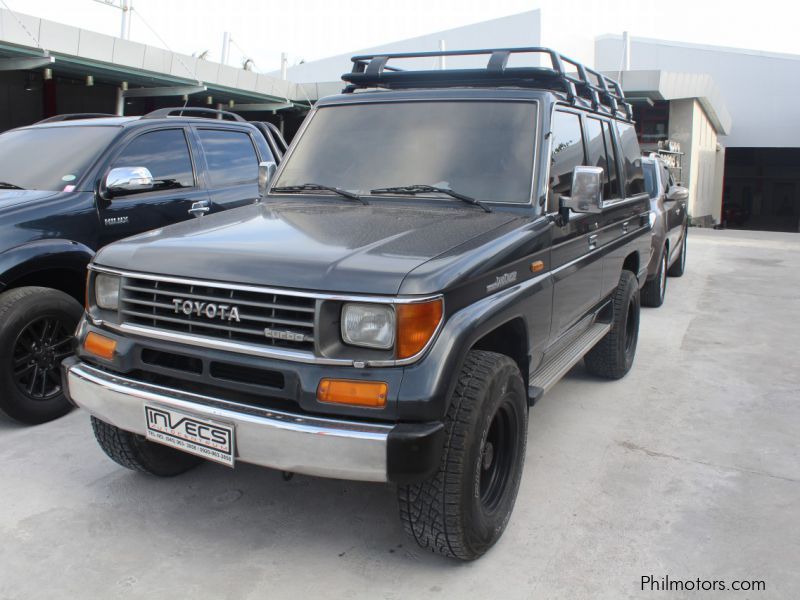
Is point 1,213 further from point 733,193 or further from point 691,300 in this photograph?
point 733,193

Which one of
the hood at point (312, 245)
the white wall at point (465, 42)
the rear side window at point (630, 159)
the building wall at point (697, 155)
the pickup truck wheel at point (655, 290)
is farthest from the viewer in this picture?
the white wall at point (465, 42)

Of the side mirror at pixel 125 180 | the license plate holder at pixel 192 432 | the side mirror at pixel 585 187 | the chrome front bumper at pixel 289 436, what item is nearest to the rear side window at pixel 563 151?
the side mirror at pixel 585 187

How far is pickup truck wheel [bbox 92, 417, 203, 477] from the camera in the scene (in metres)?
3.61

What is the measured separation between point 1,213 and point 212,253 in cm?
223

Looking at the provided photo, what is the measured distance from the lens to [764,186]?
55.1 metres

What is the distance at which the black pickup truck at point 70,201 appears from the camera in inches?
174

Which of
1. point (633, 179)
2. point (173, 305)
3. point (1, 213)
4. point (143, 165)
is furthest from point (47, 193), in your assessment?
point (633, 179)

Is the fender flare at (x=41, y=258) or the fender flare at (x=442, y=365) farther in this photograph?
the fender flare at (x=41, y=258)

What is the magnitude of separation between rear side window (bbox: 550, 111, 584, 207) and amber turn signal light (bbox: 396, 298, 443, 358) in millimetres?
1408

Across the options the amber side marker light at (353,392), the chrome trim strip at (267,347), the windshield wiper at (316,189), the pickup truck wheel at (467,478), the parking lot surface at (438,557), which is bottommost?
the parking lot surface at (438,557)

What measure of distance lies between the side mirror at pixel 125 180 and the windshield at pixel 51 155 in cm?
24

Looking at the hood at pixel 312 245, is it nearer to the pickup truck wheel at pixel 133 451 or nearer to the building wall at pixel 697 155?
the pickup truck wheel at pixel 133 451

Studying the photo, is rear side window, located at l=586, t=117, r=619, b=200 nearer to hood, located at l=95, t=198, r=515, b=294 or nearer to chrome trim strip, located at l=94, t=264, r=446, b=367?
hood, located at l=95, t=198, r=515, b=294

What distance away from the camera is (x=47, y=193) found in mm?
4824
